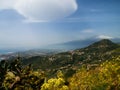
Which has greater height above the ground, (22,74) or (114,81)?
(22,74)

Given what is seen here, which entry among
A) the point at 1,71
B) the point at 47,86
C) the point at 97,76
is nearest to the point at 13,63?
the point at 1,71

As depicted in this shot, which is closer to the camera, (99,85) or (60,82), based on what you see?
(60,82)

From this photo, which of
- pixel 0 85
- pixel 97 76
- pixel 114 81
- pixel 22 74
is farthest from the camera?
pixel 97 76

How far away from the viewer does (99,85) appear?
290ft

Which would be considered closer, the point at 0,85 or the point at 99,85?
the point at 0,85

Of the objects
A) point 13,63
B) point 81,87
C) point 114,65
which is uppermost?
point 13,63

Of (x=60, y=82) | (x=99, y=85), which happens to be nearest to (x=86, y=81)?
(x=99, y=85)

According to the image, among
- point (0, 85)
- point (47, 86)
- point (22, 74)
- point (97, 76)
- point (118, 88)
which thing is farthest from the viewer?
point (97, 76)

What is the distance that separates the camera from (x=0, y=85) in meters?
37.9

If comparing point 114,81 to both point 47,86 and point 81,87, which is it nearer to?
point 81,87

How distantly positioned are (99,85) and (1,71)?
56.8 m

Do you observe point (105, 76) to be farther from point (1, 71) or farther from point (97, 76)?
point (1, 71)

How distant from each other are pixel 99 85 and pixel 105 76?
9234 mm

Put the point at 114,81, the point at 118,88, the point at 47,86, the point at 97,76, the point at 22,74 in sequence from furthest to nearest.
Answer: the point at 97,76 < the point at 114,81 < the point at 118,88 < the point at 47,86 < the point at 22,74
